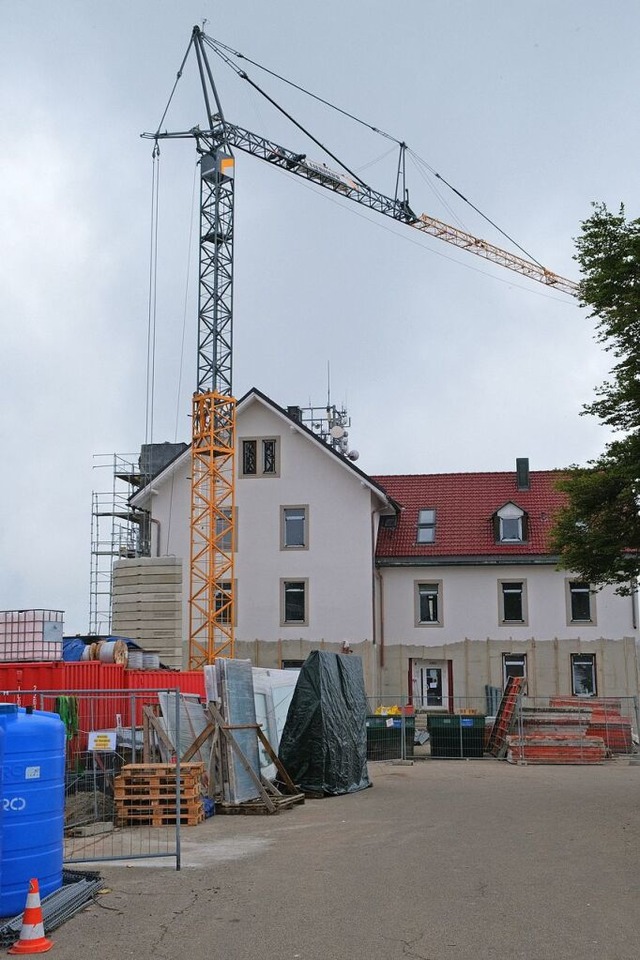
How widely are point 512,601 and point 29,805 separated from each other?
31174 millimetres

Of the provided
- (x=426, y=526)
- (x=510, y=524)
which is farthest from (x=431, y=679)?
(x=510, y=524)

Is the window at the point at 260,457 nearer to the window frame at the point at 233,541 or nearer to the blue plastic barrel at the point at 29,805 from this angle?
the window frame at the point at 233,541

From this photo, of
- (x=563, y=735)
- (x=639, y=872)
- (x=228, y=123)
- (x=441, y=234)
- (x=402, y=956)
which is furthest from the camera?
(x=441, y=234)

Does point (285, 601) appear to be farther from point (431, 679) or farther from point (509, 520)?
point (509, 520)

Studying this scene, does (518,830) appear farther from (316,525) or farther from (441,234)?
(441,234)

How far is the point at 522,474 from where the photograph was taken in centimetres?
4206

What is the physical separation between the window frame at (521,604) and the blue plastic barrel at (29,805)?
30335mm

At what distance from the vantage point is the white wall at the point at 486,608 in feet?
125

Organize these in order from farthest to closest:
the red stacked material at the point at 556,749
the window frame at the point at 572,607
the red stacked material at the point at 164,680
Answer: the window frame at the point at 572,607
the red stacked material at the point at 556,749
the red stacked material at the point at 164,680

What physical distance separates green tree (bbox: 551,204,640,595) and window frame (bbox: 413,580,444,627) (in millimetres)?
18777

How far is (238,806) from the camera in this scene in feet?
54.7

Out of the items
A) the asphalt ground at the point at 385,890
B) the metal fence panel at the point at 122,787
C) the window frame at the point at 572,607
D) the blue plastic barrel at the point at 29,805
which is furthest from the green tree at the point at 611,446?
the window frame at the point at 572,607

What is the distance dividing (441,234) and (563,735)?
148ft

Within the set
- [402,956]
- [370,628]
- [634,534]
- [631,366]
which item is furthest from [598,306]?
[370,628]
